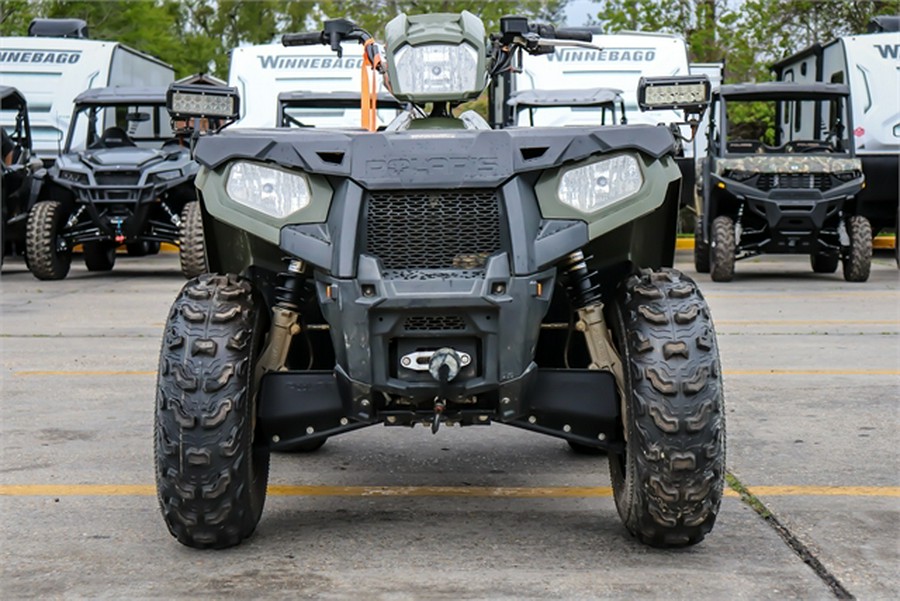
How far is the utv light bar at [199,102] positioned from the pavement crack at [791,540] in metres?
2.38

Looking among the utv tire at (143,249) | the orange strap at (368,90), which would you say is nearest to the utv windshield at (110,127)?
the utv tire at (143,249)

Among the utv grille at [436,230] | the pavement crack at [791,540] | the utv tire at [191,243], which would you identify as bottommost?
the utv tire at [191,243]

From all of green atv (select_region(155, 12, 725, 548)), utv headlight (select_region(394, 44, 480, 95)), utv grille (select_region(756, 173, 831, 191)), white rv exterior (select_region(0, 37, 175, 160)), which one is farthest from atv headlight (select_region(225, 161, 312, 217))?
white rv exterior (select_region(0, 37, 175, 160))

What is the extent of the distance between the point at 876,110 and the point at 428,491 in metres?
15.6

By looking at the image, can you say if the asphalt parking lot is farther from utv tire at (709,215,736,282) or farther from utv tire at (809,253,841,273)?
utv tire at (809,253,841,273)

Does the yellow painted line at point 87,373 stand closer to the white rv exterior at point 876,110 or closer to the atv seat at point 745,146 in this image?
the atv seat at point 745,146

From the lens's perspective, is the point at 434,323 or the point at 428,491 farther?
the point at 428,491

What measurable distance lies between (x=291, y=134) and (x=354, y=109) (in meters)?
13.3

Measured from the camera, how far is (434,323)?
4.25 m

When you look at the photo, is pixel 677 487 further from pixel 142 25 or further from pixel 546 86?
pixel 142 25

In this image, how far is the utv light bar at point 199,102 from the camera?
512 centimetres

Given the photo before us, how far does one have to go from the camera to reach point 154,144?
19906 mm

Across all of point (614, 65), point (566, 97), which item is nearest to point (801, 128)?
point (614, 65)

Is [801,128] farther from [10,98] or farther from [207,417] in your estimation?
[207,417]
